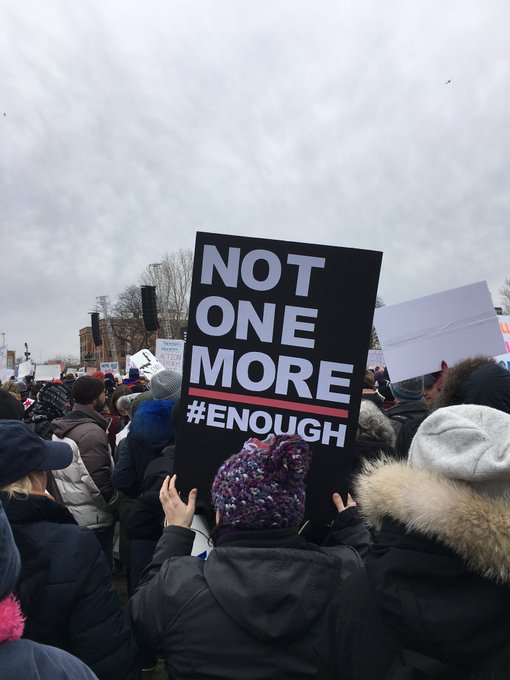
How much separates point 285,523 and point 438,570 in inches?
22.2

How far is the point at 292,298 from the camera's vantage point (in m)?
2.35

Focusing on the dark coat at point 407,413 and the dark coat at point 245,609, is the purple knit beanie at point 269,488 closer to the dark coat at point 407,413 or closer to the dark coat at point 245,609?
the dark coat at point 245,609

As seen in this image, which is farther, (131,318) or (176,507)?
(131,318)

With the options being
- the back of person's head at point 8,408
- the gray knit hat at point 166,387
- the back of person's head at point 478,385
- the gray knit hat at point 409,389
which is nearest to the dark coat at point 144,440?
the gray knit hat at point 166,387

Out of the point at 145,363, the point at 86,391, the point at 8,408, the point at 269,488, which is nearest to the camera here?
the point at 269,488

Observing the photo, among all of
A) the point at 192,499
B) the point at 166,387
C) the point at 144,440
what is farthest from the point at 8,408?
the point at 192,499

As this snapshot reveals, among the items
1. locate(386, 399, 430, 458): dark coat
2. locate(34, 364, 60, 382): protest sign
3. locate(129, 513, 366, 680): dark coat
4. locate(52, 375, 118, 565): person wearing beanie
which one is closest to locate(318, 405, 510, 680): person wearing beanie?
locate(129, 513, 366, 680): dark coat

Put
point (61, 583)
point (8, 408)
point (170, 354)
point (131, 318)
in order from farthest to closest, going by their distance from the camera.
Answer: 1. point (131, 318)
2. point (170, 354)
3. point (8, 408)
4. point (61, 583)

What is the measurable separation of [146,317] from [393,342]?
63.7 ft

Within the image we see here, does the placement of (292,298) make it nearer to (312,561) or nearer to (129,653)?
(312,561)

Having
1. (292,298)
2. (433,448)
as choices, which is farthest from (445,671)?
(292,298)

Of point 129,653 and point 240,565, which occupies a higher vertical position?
point 240,565

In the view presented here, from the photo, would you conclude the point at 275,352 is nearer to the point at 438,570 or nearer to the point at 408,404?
the point at 438,570

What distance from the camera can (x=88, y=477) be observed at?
13.7 ft
